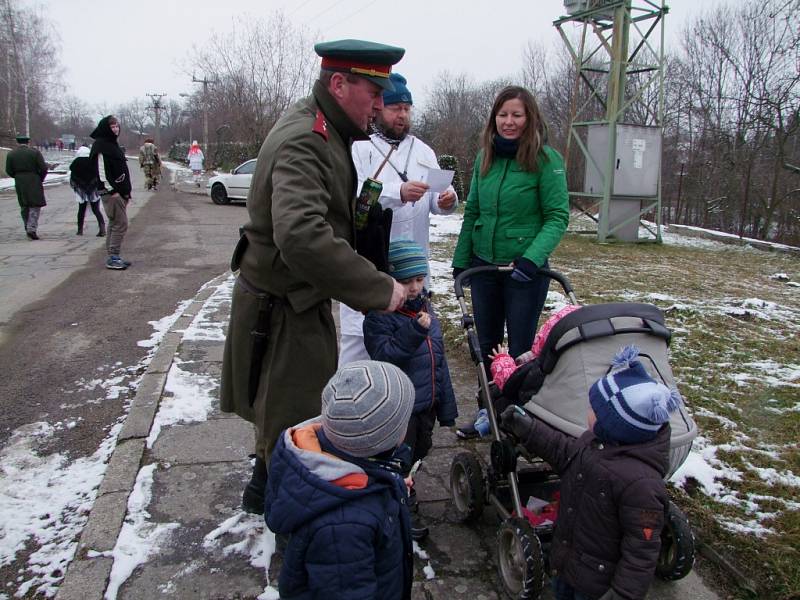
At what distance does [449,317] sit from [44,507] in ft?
13.3

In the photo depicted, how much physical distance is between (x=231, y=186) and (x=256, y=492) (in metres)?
18.0

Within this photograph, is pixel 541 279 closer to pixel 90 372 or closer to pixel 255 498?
pixel 255 498

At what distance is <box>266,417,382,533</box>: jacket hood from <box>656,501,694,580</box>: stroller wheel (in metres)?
1.31

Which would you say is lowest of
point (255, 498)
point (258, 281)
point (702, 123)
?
point (255, 498)

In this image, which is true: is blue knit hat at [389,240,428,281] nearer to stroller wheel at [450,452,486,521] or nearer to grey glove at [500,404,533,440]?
grey glove at [500,404,533,440]

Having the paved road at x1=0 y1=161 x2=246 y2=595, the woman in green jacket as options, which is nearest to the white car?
the paved road at x1=0 y1=161 x2=246 y2=595

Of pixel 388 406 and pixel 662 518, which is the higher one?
pixel 388 406

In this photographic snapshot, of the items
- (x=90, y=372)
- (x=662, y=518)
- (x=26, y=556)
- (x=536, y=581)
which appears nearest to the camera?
(x=662, y=518)

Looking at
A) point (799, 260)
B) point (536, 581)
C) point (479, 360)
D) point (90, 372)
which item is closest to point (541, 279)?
point (479, 360)

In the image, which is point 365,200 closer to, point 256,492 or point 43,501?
point 256,492

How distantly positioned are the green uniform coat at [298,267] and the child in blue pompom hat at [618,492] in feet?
2.74

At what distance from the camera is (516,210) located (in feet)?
11.6

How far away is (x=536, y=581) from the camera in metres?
2.26

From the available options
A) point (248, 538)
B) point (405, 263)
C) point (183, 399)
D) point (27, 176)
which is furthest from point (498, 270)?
point (27, 176)
